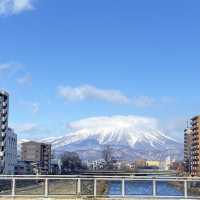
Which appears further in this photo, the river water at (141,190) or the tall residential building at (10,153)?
the tall residential building at (10,153)

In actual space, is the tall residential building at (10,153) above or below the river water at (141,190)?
above

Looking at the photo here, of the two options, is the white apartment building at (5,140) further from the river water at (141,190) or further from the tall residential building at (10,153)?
the river water at (141,190)

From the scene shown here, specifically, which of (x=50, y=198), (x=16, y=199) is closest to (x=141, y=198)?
(x=50, y=198)

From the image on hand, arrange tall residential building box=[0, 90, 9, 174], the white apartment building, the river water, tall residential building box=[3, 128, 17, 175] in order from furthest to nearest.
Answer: tall residential building box=[3, 128, 17, 175], the white apartment building, tall residential building box=[0, 90, 9, 174], the river water

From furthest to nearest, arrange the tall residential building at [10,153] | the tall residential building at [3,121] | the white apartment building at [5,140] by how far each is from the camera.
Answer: the tall residential building at [10,153], the white apartment building at [5,140], the tall residential building at [3,121]

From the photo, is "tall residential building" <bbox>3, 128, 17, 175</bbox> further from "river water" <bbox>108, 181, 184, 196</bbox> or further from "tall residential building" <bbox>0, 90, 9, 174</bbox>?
"river water" <bbox>108, 181, 184, 196</bbox>

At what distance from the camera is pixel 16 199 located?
27.6 metres

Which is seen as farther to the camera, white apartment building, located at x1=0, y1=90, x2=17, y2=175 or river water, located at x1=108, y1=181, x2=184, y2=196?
white apartment building, located at x1=0, y1=90, x2=17, y2=175

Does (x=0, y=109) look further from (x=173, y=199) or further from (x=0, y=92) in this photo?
(x=173, y=199)

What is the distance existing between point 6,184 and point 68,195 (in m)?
23.4

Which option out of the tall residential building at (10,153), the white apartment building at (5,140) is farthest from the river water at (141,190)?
the tall residential building at (10,153)

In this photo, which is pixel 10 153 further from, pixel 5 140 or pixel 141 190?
pixel 141 190

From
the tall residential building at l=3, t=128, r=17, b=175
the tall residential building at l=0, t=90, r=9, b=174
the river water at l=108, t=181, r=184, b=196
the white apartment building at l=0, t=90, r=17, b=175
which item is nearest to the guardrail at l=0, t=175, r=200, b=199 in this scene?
the river water at l=108, t=181, r=184, b=196

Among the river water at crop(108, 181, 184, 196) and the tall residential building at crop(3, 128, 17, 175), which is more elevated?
the tall residential building at crop(3, 128, 17, 175)
